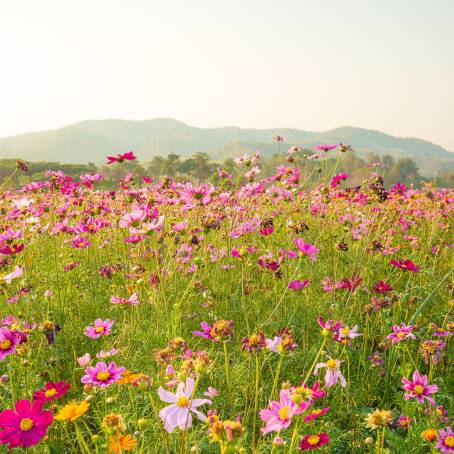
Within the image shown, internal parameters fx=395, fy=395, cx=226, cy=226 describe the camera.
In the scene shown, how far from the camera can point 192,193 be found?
2.62 m

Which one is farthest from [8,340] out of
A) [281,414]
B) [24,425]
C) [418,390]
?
[418,390]

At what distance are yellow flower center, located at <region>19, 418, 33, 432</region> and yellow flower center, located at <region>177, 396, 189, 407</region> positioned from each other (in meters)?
0.41

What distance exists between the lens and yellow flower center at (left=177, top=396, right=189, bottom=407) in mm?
1020

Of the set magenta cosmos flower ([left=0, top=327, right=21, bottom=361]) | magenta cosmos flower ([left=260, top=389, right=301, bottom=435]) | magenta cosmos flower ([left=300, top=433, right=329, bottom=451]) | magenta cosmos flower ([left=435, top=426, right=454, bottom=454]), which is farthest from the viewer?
magenta cosmos flower ([left=0, top=327, right=21, bottom=361])

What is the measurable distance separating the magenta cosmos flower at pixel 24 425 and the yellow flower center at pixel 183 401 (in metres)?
0.36

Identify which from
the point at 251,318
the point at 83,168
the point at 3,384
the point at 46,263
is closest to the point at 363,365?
the point at 251,318

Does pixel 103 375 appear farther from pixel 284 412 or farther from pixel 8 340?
pixel 284 412

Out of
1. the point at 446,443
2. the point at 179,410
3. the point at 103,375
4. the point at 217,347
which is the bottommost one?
the point at 217,347

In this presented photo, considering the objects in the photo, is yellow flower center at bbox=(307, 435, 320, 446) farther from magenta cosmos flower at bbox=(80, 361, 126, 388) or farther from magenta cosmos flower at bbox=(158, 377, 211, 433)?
magenta cosmos flower at bbox=(80, 361, 126, 388)

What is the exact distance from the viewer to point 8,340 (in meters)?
1.54

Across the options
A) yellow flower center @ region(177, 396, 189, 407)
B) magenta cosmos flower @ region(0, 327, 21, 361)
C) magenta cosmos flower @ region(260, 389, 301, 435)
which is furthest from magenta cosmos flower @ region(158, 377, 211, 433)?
magenta cosmos flower @ region(0, 327, 21, 361)

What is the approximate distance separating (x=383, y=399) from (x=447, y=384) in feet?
1.31

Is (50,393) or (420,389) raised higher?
(50,393)

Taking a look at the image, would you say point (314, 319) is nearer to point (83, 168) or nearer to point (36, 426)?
point (36, 426)
